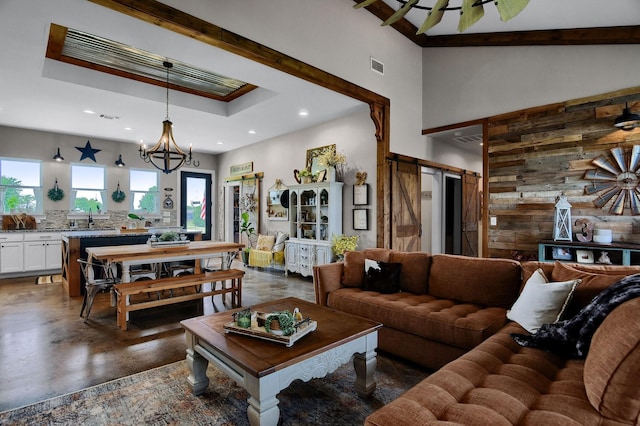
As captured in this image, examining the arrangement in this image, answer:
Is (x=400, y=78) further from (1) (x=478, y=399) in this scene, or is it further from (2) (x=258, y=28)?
(1) (x=478, y=399)

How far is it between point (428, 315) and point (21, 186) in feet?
28.2

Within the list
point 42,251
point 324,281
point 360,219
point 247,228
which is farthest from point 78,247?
point 360,219

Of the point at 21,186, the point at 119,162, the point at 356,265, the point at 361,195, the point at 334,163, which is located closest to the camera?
the point at 356,265

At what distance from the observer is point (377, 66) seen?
5090 mm

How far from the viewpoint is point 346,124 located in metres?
6.09

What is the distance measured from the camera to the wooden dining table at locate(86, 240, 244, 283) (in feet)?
12.3

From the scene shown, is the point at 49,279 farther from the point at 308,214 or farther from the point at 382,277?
the point at 382,277

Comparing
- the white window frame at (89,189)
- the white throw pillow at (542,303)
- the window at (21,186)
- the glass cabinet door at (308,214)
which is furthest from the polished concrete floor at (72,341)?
the white window frame at (89,189)

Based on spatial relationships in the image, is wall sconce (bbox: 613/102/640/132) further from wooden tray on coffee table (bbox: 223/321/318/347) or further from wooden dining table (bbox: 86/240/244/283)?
wooden dining table (bbox: 86/240/244/283)

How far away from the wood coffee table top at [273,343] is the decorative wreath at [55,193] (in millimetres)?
7106

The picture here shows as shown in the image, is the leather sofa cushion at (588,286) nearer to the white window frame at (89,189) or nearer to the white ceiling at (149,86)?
the white ceiling at (149,86)

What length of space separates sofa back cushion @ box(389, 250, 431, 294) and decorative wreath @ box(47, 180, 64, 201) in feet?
25.6

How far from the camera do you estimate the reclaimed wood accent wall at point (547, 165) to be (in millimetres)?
4023

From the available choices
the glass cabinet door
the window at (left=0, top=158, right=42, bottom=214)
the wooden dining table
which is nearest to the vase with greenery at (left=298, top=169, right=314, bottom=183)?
the glass cabinet door
